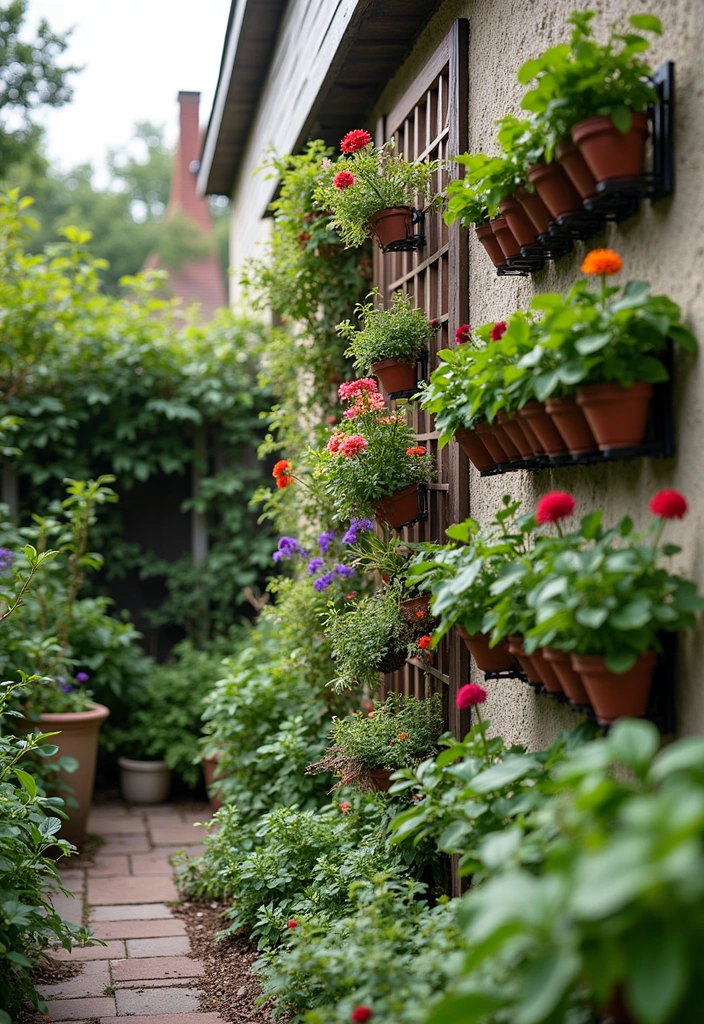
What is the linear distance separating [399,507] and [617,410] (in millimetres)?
1355

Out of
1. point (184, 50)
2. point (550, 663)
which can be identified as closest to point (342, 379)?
point (550, 663)

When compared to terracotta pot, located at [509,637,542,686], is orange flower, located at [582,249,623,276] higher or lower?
higher

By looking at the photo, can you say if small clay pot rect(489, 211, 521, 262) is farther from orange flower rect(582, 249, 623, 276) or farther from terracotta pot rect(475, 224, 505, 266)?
orange flower rect(582, 249, 623, 276)

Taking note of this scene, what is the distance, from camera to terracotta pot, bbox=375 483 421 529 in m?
2.87

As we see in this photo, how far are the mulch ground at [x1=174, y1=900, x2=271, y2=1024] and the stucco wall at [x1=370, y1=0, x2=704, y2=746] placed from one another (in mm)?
1019

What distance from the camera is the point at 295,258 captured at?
3.90m

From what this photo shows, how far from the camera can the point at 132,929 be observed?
329 cm

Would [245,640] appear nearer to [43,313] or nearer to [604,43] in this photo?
[43,313]

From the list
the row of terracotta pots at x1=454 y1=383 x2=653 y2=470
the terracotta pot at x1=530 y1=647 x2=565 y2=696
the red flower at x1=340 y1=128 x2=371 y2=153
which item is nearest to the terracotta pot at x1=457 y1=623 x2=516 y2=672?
the terracotta pot at x1=530 y1=647 x2=565 y2=696

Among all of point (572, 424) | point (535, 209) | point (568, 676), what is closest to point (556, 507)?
point (572, 424)

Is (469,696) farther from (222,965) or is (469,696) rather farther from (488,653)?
(222,965)

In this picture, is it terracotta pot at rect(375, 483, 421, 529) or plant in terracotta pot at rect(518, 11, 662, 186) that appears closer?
plant in terracotta pot at rect(518, 11, 662, 186)

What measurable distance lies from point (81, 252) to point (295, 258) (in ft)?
7.60

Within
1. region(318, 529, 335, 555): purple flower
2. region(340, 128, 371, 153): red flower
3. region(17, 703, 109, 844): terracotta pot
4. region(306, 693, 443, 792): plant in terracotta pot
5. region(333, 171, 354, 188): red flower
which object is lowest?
region(17, 703, 109, 844): terracotta pot
